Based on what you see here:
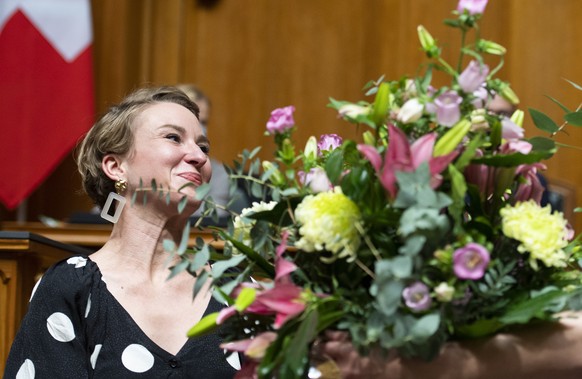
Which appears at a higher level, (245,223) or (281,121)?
(281,121)

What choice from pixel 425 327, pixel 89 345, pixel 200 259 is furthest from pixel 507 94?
pixel 89 345

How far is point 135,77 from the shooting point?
197 inches

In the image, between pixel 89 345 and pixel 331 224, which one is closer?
pixel 331 224

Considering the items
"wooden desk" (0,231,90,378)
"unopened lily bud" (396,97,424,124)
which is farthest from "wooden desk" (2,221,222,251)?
"unopened lily bud" (396,97,424,124)

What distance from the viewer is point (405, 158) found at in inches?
51.5

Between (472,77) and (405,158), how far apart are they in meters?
0.16

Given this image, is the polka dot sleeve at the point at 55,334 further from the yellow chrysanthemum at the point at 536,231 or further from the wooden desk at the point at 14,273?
the yellow chrysanthemum at the point at 536,231

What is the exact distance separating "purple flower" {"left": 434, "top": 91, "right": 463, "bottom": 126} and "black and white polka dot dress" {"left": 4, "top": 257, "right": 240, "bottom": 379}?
86 cm

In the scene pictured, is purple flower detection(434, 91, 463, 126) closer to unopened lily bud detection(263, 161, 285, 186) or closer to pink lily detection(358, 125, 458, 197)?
pink lily detection(358, 125, 458, 197)

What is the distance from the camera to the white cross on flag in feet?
14.7

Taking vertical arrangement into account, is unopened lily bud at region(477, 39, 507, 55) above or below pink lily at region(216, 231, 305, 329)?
above

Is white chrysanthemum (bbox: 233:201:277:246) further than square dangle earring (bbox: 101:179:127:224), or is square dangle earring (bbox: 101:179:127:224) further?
square dangle earring (bbox: 101:179:127:224)

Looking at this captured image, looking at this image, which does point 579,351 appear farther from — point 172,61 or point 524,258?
point 172,61

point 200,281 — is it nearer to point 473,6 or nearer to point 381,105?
point 381,105
